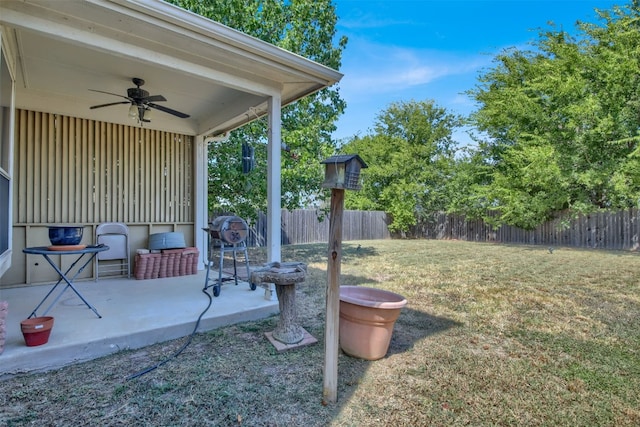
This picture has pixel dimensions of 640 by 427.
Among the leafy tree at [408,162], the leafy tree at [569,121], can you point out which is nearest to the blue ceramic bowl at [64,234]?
the leafy tree at [569,121]

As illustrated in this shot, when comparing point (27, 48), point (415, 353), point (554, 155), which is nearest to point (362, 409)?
point (415, 353)

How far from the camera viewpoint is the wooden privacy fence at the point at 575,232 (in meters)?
8.95

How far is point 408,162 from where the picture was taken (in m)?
14.9

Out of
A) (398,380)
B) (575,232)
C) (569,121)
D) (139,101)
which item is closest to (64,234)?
(139,101)

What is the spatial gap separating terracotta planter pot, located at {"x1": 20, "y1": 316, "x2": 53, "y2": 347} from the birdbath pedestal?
53.8 inches

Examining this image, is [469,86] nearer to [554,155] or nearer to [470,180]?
[470,180]

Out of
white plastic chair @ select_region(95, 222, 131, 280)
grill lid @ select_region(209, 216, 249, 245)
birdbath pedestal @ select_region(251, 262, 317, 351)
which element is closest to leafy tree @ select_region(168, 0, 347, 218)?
white plastic chair @ select_region(95, 222, 131, 280)

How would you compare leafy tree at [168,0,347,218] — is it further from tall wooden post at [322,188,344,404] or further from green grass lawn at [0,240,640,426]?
tall wooden post at [322,188,344,404]

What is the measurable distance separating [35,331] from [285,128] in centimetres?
504

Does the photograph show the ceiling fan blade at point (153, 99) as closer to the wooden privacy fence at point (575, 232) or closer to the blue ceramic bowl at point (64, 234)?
the blue ceramic bowl at point (64, 234)

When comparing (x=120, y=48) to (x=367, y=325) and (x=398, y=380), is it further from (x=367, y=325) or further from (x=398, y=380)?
(x=398, y=380)

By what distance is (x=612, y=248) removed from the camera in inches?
363

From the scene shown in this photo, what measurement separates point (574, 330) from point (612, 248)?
343 inches

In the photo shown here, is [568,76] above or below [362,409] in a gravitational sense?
above
